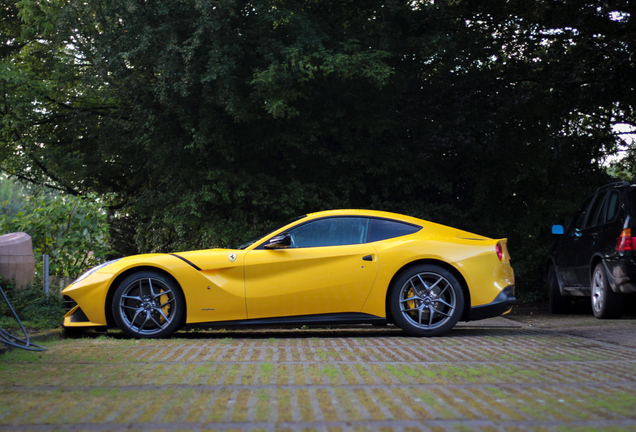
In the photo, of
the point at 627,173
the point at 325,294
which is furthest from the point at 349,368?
the point at 627,173

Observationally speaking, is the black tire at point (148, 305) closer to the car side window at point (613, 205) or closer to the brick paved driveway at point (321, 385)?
the brick paved driveway at point (321, 385)

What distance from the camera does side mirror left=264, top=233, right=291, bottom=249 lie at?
6488 millimetres

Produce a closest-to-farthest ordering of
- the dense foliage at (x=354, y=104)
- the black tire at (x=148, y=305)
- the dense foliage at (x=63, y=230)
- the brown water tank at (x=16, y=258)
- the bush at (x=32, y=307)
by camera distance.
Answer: the black tire at (x=148, y=305) < the bush at (x=32, y=307) < the brown water tank at (x=16, y=258) < the dense foliage at (x=63, y=230) < the dense foliage at (x=354, y=104)

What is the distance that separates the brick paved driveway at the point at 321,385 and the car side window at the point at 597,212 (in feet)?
10.8

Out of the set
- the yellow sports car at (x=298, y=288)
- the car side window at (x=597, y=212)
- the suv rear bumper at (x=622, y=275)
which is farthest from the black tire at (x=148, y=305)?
the car side window at (x=597, y=212)

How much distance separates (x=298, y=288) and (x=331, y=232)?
29.5 inches

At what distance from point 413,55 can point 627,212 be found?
784 cm

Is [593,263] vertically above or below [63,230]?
below

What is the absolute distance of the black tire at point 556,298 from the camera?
10.6 meters

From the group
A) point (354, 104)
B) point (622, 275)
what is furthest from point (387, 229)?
point (354, 104)

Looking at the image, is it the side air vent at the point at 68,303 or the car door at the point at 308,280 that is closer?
the car door at the point at 308,280

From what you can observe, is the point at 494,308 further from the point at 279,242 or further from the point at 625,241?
the point at 625,241

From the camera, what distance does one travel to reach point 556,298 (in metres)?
10.7

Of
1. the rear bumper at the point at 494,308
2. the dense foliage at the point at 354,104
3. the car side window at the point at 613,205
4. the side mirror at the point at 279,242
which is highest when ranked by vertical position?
the dense foliage at the point at 354,104
